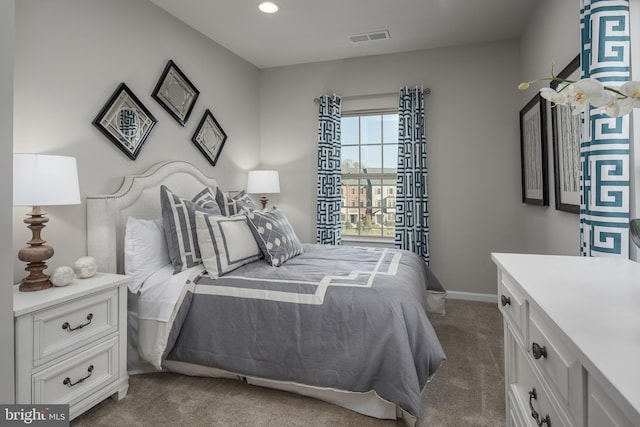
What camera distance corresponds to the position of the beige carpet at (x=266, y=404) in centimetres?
182

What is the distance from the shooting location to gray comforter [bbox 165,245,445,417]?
69.9 inches

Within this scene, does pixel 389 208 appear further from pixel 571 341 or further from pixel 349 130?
pixel 571 341

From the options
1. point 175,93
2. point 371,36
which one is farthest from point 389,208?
point 175,93

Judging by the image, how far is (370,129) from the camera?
4.25 m

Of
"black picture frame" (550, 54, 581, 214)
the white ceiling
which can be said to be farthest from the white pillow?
"black picture frame" (550, 54, 581, 214)

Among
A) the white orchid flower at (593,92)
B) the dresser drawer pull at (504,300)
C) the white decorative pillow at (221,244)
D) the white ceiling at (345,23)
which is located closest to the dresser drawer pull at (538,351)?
the dresser drawer pull at (504,300)

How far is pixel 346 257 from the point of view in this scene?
2.83m

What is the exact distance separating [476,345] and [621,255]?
1.49m

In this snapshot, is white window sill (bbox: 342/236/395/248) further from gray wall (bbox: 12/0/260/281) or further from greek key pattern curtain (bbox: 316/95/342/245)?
gray wall (bbox: 12/0/260/281)

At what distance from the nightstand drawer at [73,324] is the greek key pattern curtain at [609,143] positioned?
2.39m

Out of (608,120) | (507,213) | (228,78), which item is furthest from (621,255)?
(228,78)

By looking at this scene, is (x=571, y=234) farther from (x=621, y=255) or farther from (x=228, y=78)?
(x=228, y=78)

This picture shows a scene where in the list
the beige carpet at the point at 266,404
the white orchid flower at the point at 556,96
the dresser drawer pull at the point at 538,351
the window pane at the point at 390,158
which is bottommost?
the beige carpet at the point at 266,404

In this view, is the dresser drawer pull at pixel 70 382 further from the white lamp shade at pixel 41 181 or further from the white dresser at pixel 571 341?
the white dresser at pixel 571 341
